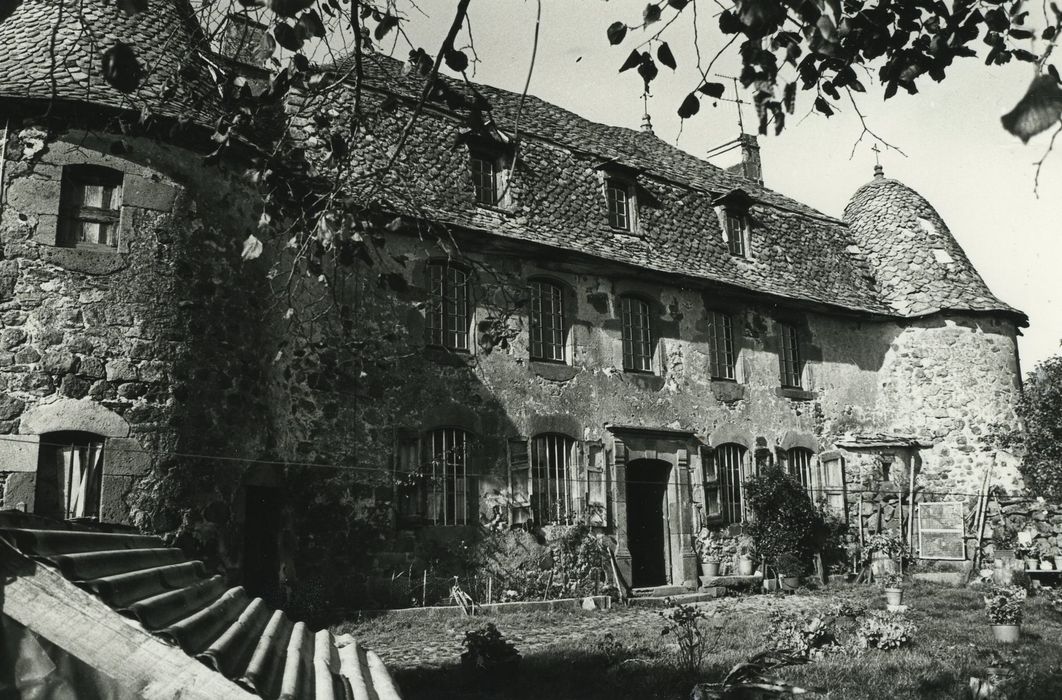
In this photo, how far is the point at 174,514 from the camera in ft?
35.4

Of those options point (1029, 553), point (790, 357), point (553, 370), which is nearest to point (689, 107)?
point (553, 370)

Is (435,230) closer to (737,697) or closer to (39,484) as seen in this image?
(737,697)

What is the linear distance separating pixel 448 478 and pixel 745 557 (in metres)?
6.11

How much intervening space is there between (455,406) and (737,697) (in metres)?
7.89

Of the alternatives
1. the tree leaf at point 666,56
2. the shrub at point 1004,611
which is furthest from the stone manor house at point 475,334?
the shrub at point 1004,611

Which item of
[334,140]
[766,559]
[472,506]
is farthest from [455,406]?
[334,140]

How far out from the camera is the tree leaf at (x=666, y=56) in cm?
482

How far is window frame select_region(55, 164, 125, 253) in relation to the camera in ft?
35.9

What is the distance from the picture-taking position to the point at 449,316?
14.7 m

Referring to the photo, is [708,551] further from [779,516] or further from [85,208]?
[85,208]

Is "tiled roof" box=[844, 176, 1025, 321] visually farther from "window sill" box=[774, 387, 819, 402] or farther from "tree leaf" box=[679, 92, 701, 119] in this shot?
"tree leaf" box=[679, 92, 701, 119]

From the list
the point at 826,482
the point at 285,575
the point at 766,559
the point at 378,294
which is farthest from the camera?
the point at 826,482

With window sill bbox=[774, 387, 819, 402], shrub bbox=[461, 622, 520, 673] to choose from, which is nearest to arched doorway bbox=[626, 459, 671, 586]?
window sill bbox=[774, 387, 819, 402]

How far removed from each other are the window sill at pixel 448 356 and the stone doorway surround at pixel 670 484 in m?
2.90
